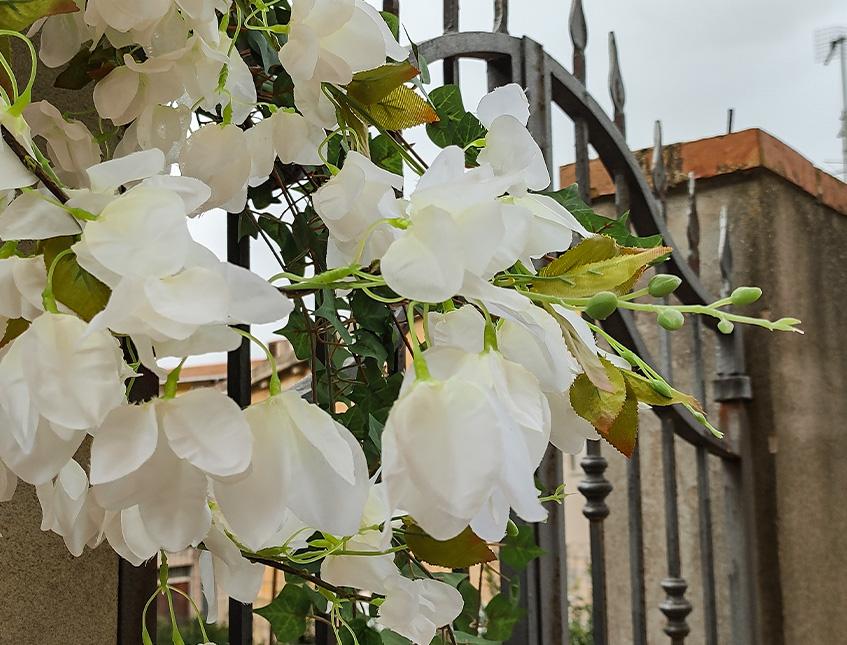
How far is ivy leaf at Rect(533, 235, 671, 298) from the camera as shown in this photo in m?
0.31

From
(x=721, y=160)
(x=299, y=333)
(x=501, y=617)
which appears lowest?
(x=501, y=617)

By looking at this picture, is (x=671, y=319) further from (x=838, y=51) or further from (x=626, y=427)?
(x=838, y=51)

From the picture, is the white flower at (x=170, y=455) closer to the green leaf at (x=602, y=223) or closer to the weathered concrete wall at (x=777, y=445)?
the green leaf at (x=602, y=223)

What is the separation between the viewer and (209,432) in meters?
0.23

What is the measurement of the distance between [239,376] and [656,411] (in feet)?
3.19

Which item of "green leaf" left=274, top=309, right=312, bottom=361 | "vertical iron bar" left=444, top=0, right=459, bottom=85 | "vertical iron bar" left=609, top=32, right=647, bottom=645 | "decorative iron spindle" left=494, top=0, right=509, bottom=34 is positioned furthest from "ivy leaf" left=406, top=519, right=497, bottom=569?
"vertical iron bar" left=609, top=32, right=647, bottom=645

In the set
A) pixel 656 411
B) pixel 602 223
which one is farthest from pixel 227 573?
pixel 656 411

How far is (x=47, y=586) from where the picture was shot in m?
0.56

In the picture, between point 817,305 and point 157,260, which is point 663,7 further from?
point 157,260

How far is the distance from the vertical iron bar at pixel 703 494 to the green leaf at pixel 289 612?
1.15m

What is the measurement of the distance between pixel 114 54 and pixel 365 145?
0.12 metres

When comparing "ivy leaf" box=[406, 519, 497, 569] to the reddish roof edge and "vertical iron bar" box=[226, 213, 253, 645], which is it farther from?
the reddish roof edge

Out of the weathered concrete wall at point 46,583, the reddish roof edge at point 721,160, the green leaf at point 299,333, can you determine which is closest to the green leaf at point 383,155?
the green leaf at point 299,333

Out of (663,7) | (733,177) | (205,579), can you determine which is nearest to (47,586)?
(205,579)
